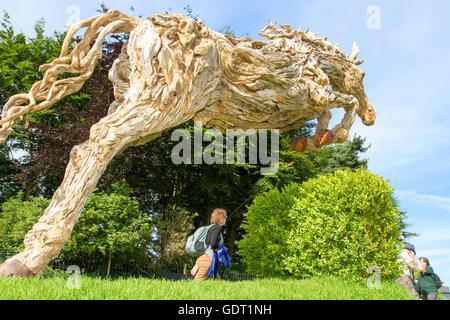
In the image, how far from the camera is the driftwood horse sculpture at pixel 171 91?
3967 mm

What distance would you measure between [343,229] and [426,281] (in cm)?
198

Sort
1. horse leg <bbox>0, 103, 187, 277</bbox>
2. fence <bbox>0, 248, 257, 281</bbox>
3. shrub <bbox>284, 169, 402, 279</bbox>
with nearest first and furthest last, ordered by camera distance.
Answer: horse leg <bbox>0, 103, 187, 277</bbox> → shrub <bbox>284, 169, 402, 279</bbox> → fence <bbox>0, 248, 257, 281</bbox>

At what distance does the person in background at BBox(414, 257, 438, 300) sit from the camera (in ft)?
19.8

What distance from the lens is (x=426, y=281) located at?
6.15 meters


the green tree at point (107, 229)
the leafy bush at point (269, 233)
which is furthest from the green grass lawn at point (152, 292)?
the green tree at point (107, 229)

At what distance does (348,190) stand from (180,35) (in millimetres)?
4075

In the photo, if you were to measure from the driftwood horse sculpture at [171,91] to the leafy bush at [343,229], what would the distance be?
3.33 ft

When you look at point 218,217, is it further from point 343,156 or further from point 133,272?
point 343,156

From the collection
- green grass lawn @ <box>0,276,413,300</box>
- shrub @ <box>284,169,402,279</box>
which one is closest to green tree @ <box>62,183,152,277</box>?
shrub @ <box>284,169,402,279</box>

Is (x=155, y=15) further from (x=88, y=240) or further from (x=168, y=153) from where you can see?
(x=168, y=153)

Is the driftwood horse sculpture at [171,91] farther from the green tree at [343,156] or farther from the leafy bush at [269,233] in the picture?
the green tree at [343,156]

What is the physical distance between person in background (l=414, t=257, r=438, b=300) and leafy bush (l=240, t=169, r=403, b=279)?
2.11 feet

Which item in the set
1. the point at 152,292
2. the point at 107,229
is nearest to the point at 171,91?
the point at 152,292

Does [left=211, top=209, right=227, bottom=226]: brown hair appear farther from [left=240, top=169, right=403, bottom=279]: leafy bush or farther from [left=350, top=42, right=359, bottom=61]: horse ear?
[left=350, top=42, right=359, bottom=61]: horse ear
